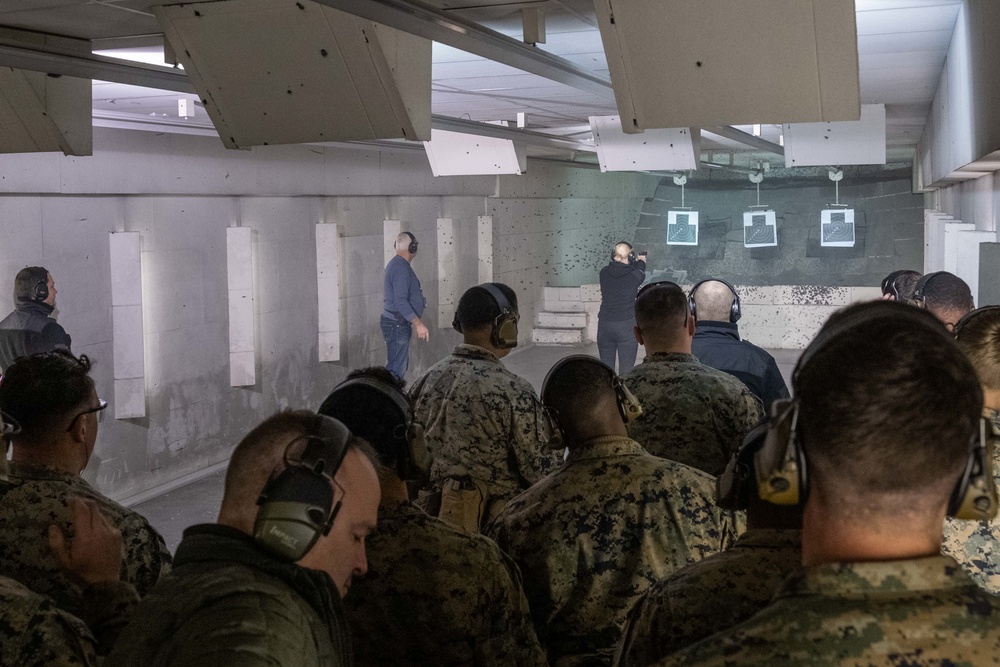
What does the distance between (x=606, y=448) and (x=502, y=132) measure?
228 inches

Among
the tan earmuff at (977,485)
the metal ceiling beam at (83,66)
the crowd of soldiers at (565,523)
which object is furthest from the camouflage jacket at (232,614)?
the metal ceiling beam at (83,66)

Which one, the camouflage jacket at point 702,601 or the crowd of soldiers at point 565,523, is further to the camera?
the camouflage jacket at point 702,601

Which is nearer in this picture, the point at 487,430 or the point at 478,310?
the point at 487,430

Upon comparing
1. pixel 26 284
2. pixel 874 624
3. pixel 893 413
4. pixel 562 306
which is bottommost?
pixel 562 306

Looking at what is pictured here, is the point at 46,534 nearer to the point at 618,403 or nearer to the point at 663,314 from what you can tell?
the point at 618,403

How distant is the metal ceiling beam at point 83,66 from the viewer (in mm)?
3547

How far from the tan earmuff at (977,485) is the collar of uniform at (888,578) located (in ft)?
0.21

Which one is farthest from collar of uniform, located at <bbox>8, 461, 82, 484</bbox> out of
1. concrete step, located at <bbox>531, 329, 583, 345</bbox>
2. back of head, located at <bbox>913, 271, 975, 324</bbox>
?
concrete step, located at <bbox>531, 329, 583, 345</bbox>

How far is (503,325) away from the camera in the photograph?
3.78 m

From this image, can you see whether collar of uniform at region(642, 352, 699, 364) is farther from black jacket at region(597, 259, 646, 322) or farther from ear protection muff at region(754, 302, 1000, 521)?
black jacket at region(597, 259, 646, 322)

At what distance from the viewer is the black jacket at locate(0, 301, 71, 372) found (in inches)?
202

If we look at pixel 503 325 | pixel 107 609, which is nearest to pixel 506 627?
pixel 107 609

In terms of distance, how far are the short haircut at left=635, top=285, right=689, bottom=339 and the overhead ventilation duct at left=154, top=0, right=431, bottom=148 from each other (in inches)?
39.4

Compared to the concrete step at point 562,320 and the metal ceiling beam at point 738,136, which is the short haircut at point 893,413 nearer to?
the metal ceiling beam at point 738,136
